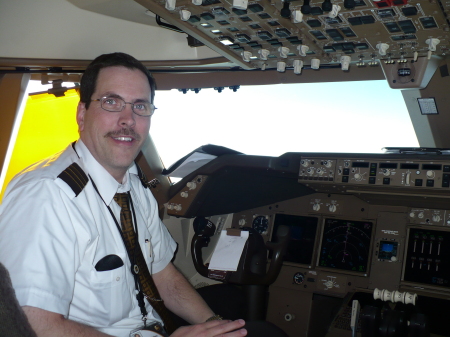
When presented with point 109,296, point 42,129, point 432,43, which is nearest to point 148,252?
point 109,296

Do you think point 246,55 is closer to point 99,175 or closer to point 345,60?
point 345,60

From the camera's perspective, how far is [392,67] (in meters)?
1.91

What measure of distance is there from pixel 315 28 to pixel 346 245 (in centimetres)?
123

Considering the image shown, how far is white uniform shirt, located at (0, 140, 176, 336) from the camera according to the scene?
43.5 inches

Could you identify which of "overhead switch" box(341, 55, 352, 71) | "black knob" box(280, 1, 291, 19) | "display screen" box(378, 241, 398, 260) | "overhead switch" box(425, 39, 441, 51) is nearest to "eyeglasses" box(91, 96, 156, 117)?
"black knob" box(280, 1, 291, 19)

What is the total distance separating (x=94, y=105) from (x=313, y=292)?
5.15ft

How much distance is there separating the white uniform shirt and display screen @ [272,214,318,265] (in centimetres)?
114

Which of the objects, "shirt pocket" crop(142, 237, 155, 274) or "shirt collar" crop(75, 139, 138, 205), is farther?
"shirt pocket" crop(142, 237, 155, 274)

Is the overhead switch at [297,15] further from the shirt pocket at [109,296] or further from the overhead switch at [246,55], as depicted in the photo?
the shirt pocket at [109,296]

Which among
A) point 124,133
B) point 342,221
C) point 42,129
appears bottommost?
point 342,221

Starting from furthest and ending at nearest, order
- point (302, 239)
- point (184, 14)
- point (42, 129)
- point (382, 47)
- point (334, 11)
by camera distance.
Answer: point (42, 129), point (302, 239), point (382, 47), point (184, 14), point (334, 11)

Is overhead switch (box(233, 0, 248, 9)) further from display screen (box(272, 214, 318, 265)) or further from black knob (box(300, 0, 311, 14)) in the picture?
display screen (box(272, 214, 318, 265))

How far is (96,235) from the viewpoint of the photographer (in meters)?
1.33

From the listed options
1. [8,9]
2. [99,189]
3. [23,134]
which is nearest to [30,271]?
[99,189]
